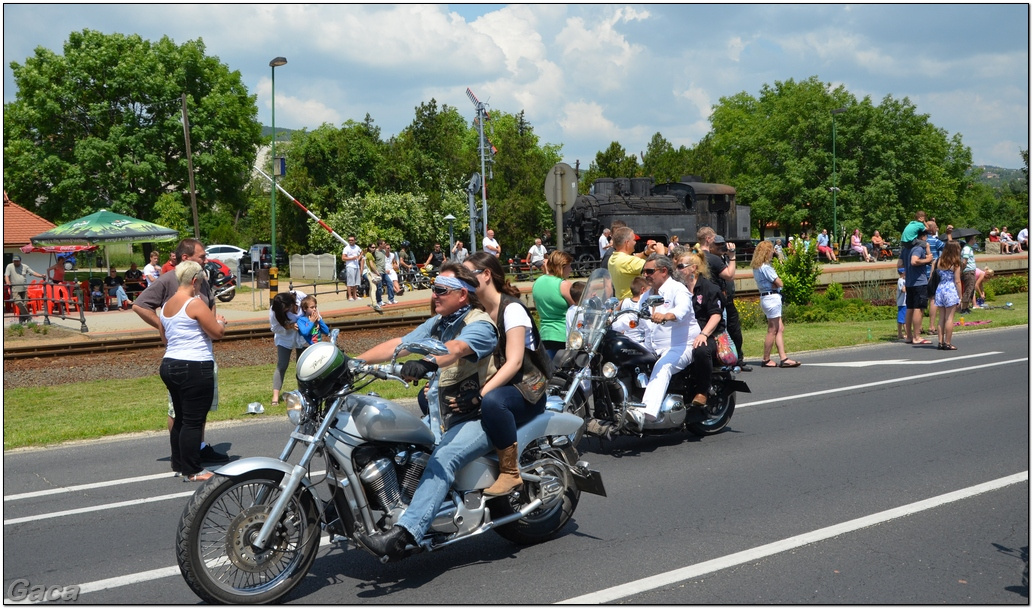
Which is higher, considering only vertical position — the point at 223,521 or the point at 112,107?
the point at 112,107

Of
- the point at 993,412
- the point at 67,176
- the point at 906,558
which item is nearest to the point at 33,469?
the point at 906,558

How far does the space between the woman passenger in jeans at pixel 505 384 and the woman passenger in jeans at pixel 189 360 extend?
9.10ft

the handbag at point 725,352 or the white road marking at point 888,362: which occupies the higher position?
the handbag at point 725,352

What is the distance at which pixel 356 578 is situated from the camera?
5.30m

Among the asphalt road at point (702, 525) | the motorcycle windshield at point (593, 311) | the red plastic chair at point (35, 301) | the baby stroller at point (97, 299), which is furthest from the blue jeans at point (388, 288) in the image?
the motorcycle windshield at point (593, 311)

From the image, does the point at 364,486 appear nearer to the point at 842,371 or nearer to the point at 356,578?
the point at 356,578

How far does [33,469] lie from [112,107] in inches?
1676

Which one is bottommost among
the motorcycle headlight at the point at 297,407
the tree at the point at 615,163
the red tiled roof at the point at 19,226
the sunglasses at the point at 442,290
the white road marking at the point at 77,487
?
the white road marking at the point at 77,487

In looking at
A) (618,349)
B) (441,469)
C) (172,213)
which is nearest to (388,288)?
(618,349)

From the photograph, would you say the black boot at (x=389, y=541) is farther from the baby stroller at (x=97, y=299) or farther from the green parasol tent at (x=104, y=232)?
the baby stroller at (x=97, y=299)

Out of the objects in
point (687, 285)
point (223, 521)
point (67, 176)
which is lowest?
point (223, 521)

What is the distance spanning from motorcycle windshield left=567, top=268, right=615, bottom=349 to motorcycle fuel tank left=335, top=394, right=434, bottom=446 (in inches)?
114

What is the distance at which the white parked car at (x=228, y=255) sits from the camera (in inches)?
1665

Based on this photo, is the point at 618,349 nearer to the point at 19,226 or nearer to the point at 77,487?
the point at 77,487
